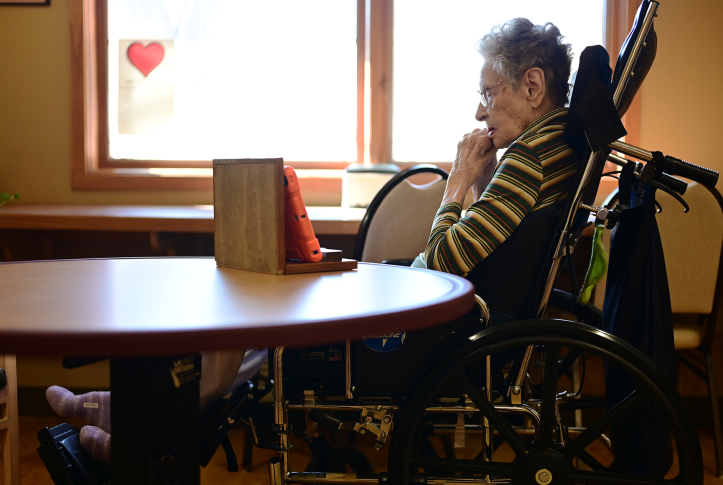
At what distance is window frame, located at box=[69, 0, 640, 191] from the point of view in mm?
2557

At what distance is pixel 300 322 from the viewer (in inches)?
27.0

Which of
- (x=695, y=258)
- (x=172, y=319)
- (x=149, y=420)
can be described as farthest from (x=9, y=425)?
(x=695, y=258)

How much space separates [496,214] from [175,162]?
1.84 m

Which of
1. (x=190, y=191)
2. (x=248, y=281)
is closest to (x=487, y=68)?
(x=248, y=281)

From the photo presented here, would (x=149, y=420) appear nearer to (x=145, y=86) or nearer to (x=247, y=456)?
(x=247, y=456)

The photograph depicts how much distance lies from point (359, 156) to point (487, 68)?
1257 millimetres

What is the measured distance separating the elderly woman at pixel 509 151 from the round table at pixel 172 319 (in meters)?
0.18

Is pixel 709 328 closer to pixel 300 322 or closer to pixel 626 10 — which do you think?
pixel 626 10

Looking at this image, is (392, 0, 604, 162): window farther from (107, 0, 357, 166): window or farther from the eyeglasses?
the eyeglasses

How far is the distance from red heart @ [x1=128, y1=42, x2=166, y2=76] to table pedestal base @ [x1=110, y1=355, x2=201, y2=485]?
2.12 meters

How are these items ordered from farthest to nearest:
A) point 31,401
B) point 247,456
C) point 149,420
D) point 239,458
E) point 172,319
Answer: point 31,401, point 239,458, point 247,456, point 149,420, point 172,319

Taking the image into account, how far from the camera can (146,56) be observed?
264 cm

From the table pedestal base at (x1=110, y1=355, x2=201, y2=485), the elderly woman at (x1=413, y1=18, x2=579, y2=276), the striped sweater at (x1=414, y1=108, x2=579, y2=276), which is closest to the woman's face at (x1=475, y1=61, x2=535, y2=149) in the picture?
the elderly woman at (x1=413, y1=18, x2=579, y2=276)

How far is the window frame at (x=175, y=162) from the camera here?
2.56 metres
